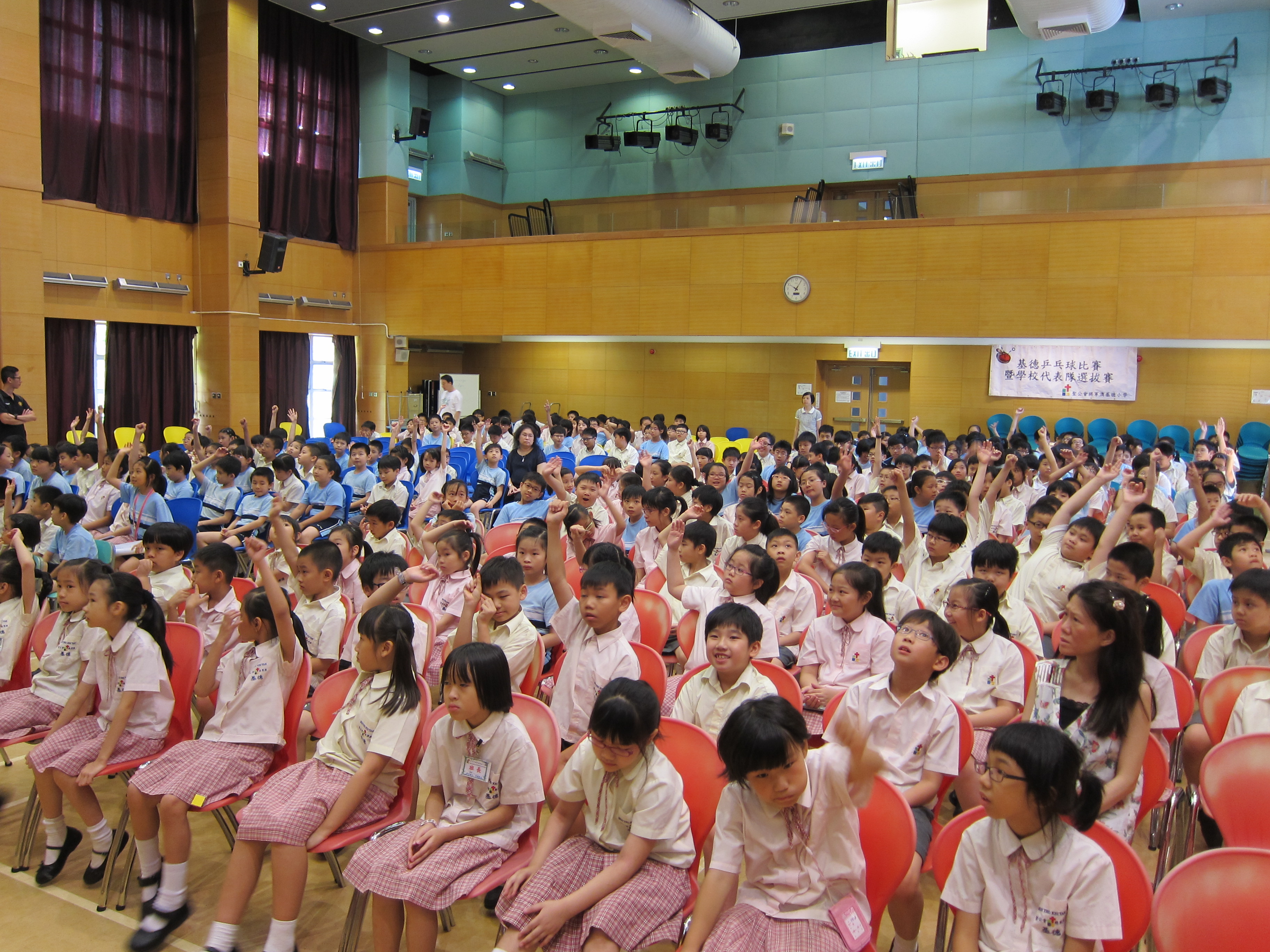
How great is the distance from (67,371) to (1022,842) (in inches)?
538

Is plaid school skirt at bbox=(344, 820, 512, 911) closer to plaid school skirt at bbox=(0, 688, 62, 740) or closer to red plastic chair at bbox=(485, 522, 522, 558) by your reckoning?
plaid school skirt at bbox=(0, 688, 62, 740)

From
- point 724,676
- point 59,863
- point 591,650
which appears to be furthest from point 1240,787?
point 59,863

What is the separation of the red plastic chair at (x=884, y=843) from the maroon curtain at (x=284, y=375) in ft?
45.2

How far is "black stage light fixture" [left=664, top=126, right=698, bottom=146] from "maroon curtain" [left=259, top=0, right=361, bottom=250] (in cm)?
571

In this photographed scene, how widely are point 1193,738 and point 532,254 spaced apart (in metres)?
13.5

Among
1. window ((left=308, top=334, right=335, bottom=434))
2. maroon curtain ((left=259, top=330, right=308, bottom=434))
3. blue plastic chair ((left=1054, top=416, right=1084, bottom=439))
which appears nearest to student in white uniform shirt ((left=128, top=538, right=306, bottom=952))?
maroon curtain ((left=259, top=330, right=308, bottom=434))

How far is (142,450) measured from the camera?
7562 millimetres

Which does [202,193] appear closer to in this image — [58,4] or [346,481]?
[58,4]

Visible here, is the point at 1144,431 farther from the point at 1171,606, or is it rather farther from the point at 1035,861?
the point at 1035,861

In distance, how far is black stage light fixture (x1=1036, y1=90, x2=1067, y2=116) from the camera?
44.3ft

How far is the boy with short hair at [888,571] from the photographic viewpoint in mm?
3973

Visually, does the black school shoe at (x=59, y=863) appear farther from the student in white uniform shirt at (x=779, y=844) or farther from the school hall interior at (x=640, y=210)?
the school hall interior at (x=640, y=210)

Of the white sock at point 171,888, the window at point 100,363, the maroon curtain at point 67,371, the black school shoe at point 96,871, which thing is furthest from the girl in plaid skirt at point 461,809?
the window at point 100,363

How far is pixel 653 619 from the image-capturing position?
159 inches
